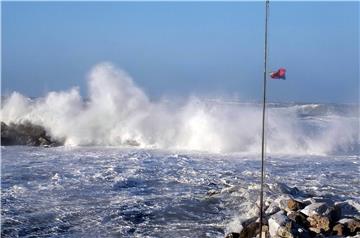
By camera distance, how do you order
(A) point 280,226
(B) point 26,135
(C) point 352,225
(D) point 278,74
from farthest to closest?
(B) point 26,135
(C) point 352,225
(A) point 280,226
(D) point 278,74

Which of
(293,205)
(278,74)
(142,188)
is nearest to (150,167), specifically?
(142,188)

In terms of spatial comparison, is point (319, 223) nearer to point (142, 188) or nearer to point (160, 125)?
point (142, 188)

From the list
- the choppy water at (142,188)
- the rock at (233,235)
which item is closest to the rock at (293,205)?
the choppy water at (142,188)

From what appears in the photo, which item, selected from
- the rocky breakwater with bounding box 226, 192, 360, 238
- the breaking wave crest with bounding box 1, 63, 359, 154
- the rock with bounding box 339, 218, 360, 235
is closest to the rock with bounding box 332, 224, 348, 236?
the rocky breakwater with bounding box 226, 192, 360, 238

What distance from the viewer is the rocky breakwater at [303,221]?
1037 cm

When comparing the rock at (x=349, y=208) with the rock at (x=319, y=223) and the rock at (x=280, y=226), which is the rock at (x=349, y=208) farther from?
the rock at (x=280, y=226)

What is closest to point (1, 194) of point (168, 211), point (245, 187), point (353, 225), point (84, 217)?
point (84, 217)

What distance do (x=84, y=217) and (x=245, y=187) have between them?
4634 mm

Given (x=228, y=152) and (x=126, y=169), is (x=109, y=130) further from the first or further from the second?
(x=126, y=169)

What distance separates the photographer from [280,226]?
10297 millimetres

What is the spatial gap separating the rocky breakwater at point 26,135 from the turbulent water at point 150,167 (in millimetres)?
520

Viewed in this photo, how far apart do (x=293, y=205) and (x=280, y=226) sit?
5.35 feet

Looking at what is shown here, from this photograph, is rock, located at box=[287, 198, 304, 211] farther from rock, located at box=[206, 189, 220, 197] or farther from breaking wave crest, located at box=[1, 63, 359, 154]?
breaking wave crest, located at box=[1, 63, 359, 154]

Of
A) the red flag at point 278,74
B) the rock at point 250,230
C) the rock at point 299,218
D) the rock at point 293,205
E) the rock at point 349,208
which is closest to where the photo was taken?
the red flag at point 278,74
